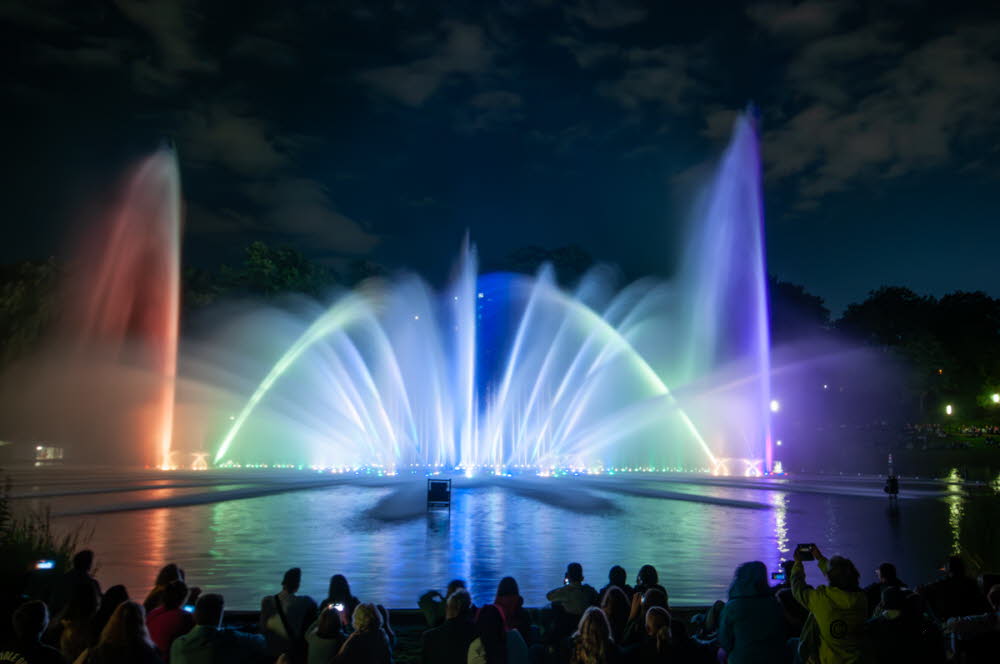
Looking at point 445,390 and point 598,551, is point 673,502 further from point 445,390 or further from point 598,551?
point 445,390

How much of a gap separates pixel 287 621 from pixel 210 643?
4.64ft

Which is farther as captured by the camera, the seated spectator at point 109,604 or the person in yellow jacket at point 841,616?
the seated spectator at point 109,604

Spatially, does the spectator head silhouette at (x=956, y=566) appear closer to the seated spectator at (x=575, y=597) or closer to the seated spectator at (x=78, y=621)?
the seated spectator at (x=575, y=597)

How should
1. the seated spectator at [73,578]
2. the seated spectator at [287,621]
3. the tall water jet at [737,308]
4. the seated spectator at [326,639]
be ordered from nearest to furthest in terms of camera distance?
the seated spectator at [326,639]
the seated spectator at [287,621]
the seated spectator at [73,578]
the tall water jet at [737,308]

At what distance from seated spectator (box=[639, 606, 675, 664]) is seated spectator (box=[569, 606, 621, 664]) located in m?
0.32

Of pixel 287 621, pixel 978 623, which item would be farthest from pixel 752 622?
pixel 287 621

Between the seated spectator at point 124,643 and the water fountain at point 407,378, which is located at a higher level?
the water fountain at point 407,378

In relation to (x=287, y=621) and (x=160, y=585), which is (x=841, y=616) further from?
(x=160, y=585)

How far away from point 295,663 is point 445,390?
135 ft

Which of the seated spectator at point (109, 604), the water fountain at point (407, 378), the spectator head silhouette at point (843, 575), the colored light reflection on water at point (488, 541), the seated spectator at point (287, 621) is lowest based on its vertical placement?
the colored light reflection on water at point (488, 541)

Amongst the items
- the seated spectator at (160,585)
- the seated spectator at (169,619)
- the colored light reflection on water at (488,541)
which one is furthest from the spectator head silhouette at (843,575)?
the seated spectator at (160,585)

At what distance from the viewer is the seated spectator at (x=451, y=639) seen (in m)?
6.04

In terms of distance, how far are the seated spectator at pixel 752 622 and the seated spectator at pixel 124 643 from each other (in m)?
4.24

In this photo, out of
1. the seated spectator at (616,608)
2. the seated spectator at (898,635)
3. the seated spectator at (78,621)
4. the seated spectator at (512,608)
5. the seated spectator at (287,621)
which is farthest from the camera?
the seated spectator at (512,608)
